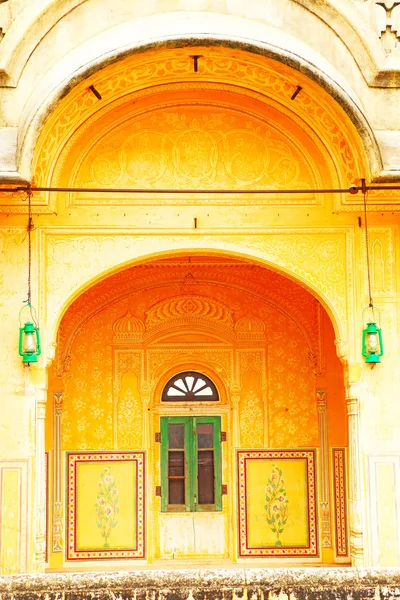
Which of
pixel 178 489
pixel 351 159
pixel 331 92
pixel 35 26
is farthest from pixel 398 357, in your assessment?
pixel 35 26

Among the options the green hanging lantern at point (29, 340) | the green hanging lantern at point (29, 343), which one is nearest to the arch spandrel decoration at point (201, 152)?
the green hanging lantern at point (29, 340)

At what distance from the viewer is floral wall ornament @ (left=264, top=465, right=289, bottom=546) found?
1095cm

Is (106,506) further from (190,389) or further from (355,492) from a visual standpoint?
(355,492)

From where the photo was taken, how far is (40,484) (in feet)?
28.8

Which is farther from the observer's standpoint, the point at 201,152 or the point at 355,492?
the point at 201,152

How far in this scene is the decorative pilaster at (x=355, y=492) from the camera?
28.8ft

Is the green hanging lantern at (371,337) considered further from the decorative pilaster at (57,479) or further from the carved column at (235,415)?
the decorative pilaster at (57,479)

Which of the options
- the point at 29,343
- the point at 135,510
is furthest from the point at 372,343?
the point at 135,510

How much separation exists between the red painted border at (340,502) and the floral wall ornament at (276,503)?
22.9 inches

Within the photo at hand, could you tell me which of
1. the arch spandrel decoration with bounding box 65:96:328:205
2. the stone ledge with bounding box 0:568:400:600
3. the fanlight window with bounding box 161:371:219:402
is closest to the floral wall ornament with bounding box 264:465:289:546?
the fanlight window with bounding box 161:371:219:402

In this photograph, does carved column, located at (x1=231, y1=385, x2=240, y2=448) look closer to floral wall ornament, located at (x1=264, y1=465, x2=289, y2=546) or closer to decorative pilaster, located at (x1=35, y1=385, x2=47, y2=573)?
floral wall ornament, located at (x1=264, y1=465, x2=289, y2=546)

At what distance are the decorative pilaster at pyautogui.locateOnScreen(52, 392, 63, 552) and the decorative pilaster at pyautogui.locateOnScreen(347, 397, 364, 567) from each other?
3.48 metres

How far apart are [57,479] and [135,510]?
94 cm

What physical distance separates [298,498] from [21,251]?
14.4ft
